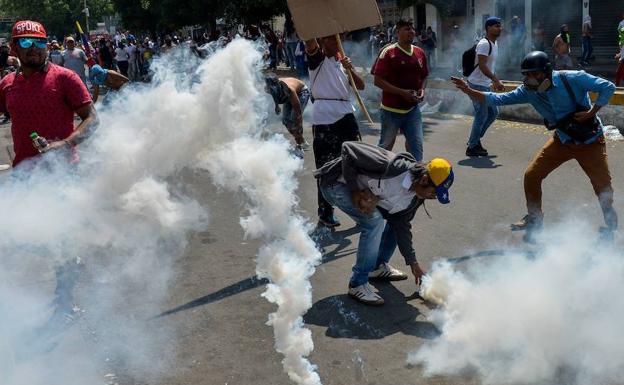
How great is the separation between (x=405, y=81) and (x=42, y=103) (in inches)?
143

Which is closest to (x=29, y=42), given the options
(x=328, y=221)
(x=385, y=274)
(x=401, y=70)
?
(x=385, y=274)

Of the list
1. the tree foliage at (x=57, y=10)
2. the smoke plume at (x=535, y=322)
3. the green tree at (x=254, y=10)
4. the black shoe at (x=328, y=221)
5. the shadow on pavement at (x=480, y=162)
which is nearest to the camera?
the smoke plume at (x=535, y=322)

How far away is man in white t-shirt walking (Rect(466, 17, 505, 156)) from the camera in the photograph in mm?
8414

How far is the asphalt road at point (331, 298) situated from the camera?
374 cm

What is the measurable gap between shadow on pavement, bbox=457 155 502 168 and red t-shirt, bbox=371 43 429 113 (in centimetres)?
220

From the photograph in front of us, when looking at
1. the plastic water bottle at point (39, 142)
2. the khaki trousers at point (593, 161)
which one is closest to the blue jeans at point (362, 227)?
the plastic water bottle at point (39, 142)

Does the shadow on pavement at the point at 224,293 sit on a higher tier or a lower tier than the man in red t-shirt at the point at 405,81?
lower

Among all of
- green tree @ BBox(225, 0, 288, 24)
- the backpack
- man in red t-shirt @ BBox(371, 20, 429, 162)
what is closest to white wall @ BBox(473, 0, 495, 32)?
green tree @ BBox(225, 0, 288, 24)

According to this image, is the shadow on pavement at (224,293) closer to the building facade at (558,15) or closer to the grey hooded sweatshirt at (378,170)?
the grey hooded sweatshirt at (378,170)

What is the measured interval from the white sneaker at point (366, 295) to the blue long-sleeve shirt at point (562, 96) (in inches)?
80.3

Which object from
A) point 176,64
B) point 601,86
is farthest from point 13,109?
point 601,86

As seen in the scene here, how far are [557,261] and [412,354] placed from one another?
4.36 ft

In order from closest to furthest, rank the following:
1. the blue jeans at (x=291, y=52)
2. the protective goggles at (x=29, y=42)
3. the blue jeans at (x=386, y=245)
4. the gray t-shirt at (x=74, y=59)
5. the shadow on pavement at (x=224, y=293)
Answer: the protective goggles at (x=29, y=42)
the shadow on pavement at (x=224, y=293)
the blue jeans at (x=386, y=245)
the gray t-shirt at (x=74, y=59)
the blue jeans at (x=291, y=52)

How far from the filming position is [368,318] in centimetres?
431
